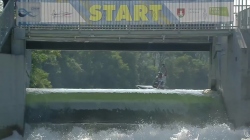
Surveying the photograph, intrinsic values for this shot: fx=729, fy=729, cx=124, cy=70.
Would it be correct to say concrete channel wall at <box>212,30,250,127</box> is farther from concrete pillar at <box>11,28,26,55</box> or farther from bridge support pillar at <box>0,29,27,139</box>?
concrete pillar at <box>11,28,26,55</box>

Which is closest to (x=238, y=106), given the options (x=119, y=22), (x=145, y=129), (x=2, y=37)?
(x=145, y=129)

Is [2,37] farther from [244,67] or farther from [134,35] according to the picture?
[244,67]

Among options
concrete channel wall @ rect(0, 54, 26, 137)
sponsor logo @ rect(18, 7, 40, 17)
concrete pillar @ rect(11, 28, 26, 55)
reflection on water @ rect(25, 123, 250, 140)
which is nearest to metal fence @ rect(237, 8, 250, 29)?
reflection on water @ rect(25, 123, 250, 140)

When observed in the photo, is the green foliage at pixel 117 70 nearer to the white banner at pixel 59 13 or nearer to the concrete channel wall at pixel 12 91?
the white banner at pixel 59 13

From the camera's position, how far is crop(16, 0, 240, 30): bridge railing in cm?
2770

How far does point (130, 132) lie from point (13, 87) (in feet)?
14.6

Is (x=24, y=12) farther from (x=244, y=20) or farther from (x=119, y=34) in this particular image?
(x=244, y=20)

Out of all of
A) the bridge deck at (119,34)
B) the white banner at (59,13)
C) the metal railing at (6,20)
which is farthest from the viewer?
the white banner at (59,13)

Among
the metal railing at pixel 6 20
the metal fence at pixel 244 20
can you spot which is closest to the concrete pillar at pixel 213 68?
the metal fence at pixel 244 20

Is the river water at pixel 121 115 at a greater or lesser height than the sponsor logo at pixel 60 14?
lesser

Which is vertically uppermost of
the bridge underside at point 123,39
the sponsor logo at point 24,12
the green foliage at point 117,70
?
the sponsor logo at point 24,12

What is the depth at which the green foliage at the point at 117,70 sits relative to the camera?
82.3 metres

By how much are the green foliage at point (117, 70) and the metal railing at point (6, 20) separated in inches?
1868

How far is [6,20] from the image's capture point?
88.0 ft
